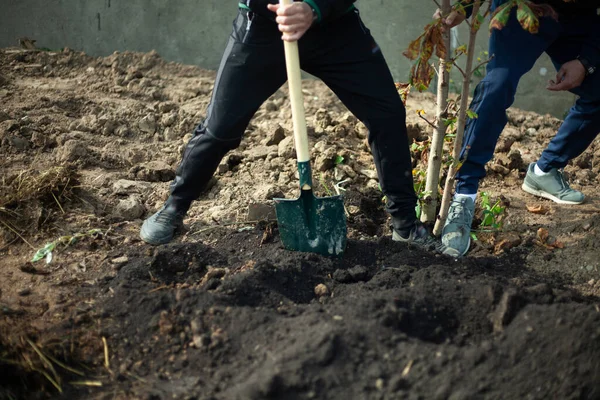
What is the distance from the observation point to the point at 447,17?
119 inches

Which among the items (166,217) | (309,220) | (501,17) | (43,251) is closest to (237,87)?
(309,220)

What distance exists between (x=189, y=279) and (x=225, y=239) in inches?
22.7

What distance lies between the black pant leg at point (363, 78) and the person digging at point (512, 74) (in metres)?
0.39

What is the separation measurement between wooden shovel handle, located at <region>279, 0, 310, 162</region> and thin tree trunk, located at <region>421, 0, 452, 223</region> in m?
0.76

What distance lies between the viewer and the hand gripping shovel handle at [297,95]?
9.74 ft

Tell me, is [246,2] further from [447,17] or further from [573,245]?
[573,245]

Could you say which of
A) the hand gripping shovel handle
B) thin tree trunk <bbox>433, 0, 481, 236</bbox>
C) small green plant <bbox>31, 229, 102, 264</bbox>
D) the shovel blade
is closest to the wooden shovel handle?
the hand gripping shovel handle

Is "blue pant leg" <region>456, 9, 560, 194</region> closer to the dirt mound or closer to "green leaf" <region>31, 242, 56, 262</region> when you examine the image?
the dirt mound

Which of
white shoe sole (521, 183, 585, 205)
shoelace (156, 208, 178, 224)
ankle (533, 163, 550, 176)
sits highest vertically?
shoelace (156, 208, 178, 224)

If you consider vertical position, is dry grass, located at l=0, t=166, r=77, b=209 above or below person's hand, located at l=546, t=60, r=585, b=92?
below

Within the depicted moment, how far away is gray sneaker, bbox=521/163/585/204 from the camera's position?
4.39 meters

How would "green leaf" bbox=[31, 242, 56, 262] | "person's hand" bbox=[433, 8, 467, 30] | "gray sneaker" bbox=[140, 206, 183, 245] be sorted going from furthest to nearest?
"gray sneaker" bbox=[140, 206, 183, 245] < "green leaf" bbox=[31, 242, 56, 262] < "person's hand" bbox=[433, 8, 467, 30]

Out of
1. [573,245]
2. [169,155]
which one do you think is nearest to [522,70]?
[573,245]

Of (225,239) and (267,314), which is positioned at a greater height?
(267,314)
